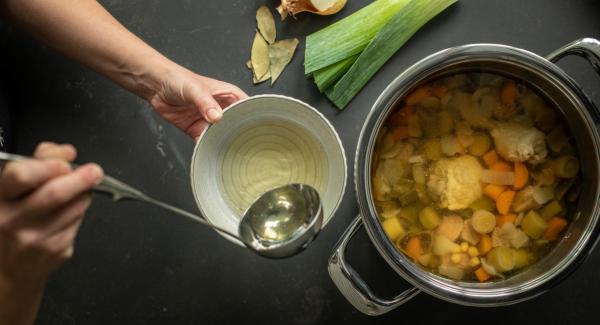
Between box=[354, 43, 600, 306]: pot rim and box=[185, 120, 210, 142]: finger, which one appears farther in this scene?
box=[185, 120, 210, 142]: finger

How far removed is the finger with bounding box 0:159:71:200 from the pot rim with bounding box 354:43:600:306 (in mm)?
440

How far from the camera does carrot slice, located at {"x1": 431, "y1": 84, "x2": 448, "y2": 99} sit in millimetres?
887

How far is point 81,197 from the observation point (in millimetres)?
599

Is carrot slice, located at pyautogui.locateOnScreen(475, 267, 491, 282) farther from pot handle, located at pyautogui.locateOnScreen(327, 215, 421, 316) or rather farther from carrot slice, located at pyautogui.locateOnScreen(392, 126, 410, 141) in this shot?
carrot slice, located at pyautogui.locateOnScreen(392, 126, 410, 141)

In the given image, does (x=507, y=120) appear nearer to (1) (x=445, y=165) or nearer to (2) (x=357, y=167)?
(1) (x=445, y=165)

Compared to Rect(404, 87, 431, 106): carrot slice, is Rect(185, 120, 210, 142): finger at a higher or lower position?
lower

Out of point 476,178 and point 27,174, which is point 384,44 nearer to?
point 476,178

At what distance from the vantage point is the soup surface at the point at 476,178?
89 cm

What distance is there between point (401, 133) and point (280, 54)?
35 cm

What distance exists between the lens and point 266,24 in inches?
43.5

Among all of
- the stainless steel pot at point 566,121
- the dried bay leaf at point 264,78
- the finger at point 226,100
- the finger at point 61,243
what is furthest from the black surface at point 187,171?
the finger at point 61,243

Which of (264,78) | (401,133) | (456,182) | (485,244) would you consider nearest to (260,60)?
(264,78)

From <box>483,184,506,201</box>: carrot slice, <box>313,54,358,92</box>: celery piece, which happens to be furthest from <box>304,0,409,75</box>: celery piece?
<box>483,184,506,201</box>: carrot slice

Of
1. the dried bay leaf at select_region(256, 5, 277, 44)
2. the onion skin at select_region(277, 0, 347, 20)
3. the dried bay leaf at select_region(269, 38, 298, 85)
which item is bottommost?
the dried bay leaf at select_region(269, 38, 298, 85)
